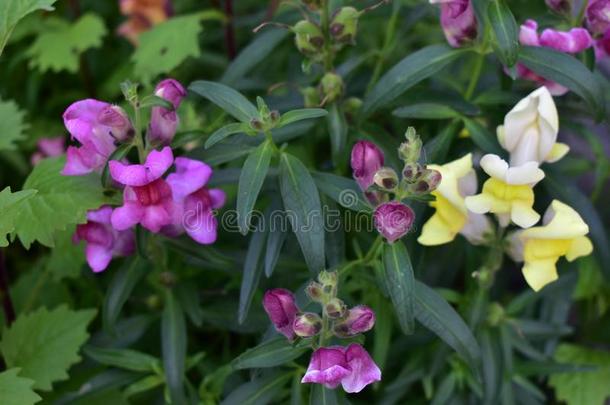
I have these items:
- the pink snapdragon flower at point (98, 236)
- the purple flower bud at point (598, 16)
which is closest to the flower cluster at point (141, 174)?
the pink snapdragon flower at point (98, 236)

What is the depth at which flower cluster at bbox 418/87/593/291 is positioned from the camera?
1.27 m

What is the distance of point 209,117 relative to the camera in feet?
6.07

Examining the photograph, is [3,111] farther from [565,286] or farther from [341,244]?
[565,286]

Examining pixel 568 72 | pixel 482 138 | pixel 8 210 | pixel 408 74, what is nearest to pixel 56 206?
pixel 8 210

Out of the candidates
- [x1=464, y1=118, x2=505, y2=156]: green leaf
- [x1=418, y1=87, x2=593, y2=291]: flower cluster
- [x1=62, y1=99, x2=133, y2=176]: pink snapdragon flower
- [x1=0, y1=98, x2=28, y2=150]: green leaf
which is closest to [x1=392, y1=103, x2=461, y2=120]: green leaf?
[x1=464, y1=118, x2=505, y2=156]: green leaf

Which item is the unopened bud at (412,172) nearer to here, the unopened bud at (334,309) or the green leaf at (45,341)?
the unopened bud at (334,309)

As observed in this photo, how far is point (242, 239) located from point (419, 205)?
0.43 m

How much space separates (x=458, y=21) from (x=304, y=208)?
1.44 feet

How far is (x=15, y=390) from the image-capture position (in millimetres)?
1292

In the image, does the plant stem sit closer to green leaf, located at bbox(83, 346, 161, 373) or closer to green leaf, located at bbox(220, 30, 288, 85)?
green leaf, located at bbox(83, 346, 161, 373)

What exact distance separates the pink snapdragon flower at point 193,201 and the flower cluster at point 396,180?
0.83 feet

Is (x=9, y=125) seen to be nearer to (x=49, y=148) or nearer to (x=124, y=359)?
(x=49, y=148)

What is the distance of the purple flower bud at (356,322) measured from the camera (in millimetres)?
1157

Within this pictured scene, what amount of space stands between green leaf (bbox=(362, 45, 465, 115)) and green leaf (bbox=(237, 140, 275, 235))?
24 centimetres
